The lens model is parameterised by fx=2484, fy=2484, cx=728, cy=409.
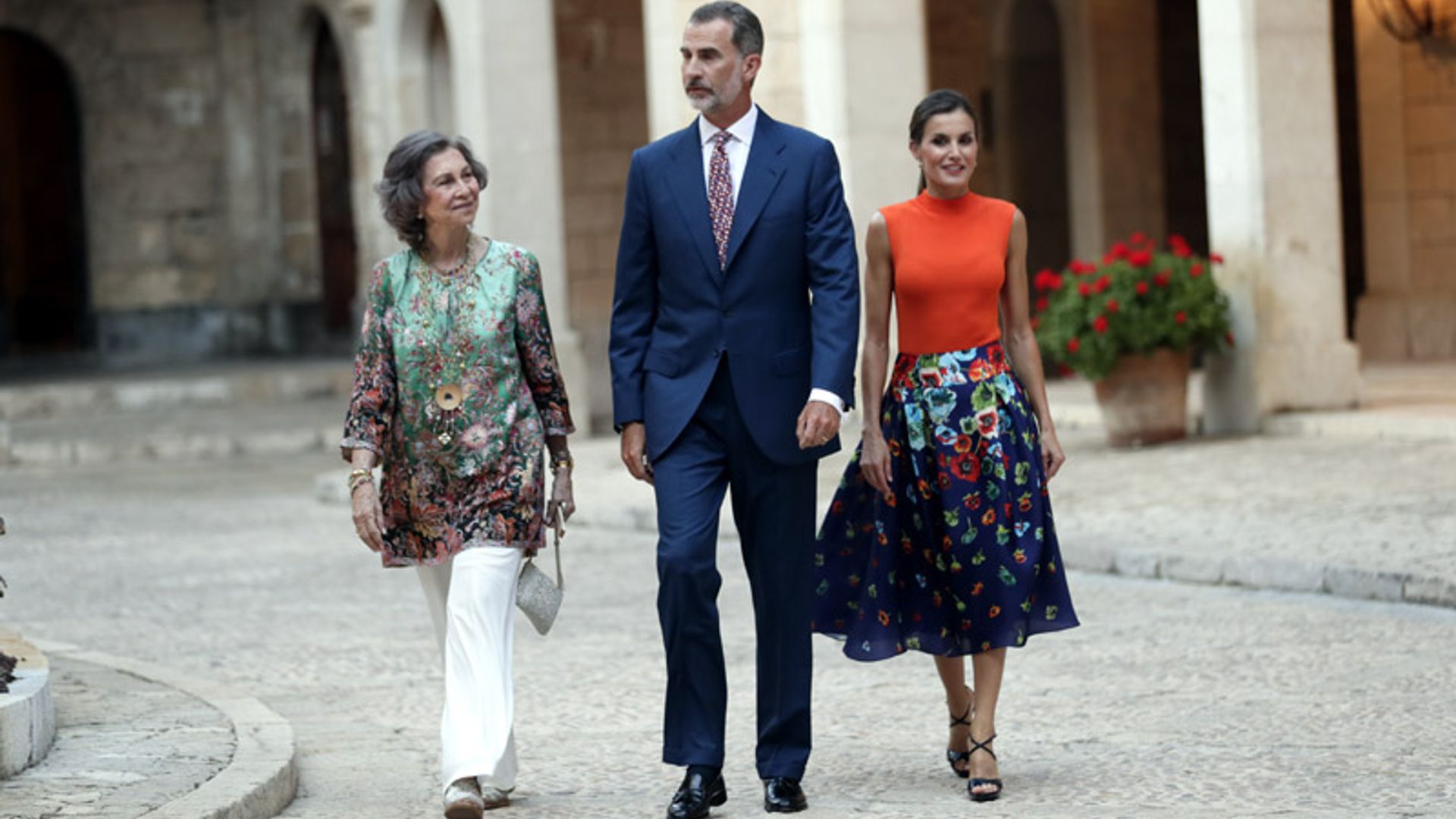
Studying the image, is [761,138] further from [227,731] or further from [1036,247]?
[1036,247]

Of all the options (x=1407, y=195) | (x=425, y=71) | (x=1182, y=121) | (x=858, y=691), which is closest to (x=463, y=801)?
(x=858, y=691)

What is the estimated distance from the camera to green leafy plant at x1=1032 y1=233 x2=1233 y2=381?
13078 millimetres

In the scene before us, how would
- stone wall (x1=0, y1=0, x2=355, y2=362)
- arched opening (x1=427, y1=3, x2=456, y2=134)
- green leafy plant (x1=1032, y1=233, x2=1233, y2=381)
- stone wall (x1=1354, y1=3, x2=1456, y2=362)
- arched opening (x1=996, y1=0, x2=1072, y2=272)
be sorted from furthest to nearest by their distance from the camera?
stone wall (x1=0, y1=0, x2=355, y2=362) → arched opening (x1=427, y1=3, x2=456, y2=134) → arched opening (x1=996, y1=0, x2=1072, y2=272) → stone wall (x1=1354, y1=3, x2=1456, y2=362) → green leafy plant (x1=1032, y1=233, x2=1233, y2=381)

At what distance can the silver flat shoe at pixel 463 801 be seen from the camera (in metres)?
5.66

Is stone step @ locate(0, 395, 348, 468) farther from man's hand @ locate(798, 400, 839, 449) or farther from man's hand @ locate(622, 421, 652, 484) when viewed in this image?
man's hand @ locate(798, 400, 839, 449)

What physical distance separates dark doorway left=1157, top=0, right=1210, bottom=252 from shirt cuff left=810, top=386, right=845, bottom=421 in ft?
50.0

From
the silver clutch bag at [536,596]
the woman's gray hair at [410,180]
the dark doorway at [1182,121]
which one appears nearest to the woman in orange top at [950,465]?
the silver clutch bag at [536,596]

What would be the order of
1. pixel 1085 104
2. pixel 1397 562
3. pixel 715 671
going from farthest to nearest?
pixel 1085 104 → pixel 1397 562 → pixel 715 671

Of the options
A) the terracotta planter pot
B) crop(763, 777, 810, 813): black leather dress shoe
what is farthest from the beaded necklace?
the terracotta planter pot

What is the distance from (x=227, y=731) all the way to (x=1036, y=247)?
15.3 meters

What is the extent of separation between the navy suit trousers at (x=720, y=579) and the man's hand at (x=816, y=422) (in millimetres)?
133

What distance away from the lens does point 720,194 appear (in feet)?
18.7

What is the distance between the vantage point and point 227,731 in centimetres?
658

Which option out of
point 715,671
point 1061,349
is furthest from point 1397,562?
point 1061,349
